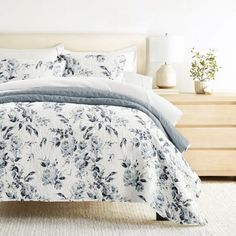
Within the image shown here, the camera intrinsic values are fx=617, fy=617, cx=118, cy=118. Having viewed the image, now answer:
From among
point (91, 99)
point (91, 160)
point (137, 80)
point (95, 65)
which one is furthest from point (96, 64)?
point (91, 160)

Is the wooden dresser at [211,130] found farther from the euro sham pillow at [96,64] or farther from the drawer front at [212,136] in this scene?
the euro sham pillow at [96,64]

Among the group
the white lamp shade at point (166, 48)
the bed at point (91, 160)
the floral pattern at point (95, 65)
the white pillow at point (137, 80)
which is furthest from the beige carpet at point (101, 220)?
the white lamp shade at point (166, 48)

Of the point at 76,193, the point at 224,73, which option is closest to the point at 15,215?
the point at 76,193

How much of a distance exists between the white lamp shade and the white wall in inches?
11.0

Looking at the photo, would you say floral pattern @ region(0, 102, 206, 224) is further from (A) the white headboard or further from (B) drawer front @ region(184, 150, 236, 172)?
(A) the white headboard

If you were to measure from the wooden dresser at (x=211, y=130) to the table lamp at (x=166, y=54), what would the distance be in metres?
0.54

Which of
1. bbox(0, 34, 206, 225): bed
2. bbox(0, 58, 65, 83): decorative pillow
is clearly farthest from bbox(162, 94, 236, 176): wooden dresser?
bbox(0, 34, 206, 225): bed

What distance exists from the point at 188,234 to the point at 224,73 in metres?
2.51

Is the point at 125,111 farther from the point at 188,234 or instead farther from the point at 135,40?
the point at 135,40

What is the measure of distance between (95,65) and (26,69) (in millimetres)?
543

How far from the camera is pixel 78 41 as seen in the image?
17.0 ft

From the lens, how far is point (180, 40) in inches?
199

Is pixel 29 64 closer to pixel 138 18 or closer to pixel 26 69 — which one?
pixel 26 69

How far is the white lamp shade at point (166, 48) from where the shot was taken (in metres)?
5.02
